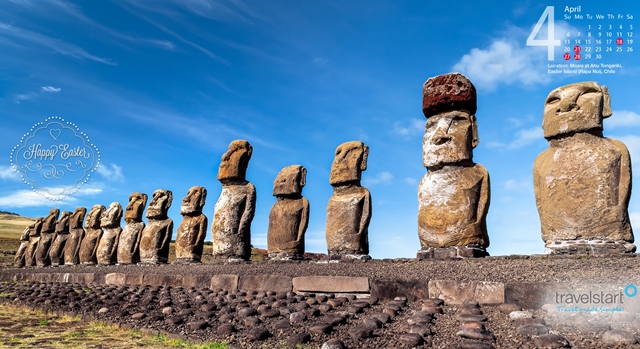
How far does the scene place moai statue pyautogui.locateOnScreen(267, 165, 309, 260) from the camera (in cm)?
1065

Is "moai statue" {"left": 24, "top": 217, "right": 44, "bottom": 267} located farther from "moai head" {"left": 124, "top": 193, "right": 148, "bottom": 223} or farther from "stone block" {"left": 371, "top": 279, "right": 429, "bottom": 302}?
"stone block" {"left": 371, "top": 279, "right": 429, "bottom": 302}

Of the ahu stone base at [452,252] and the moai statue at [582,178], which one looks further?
the ahu stone base at [452,252]

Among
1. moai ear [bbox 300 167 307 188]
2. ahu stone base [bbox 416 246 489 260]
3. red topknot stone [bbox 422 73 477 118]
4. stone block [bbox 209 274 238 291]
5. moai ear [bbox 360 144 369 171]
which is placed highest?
red topknot stone [bbox 422 73 477 118]

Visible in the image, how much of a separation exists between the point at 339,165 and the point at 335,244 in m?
1.71

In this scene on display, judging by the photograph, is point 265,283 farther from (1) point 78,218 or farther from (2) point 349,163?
(1) point 78,218

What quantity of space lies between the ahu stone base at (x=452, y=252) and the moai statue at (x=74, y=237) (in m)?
16.0

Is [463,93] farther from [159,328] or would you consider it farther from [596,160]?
[159,328]

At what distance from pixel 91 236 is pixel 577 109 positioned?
16.9 metres

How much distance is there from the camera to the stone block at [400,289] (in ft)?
18.3

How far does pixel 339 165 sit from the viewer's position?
1033 centimetres

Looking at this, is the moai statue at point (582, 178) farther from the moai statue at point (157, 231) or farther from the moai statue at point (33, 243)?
the moai statue at point (33, 243)

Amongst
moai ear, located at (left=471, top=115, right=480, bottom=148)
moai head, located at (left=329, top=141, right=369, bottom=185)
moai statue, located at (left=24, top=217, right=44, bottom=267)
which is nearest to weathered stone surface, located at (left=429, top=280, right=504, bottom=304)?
moai ear, located at (left=471, top=115, right=480, bottom=148)

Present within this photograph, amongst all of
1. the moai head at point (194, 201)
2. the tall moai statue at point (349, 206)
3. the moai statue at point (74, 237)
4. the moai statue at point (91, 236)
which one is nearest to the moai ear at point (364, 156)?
the tall moai statue at point (349, 206)

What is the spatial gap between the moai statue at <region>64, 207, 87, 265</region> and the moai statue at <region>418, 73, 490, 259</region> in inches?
626
